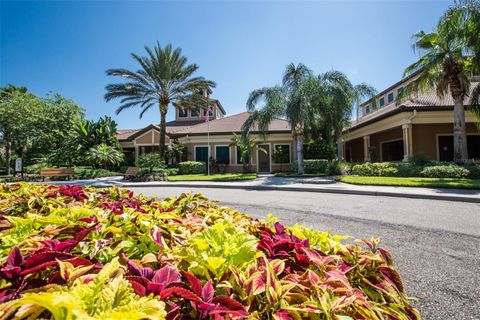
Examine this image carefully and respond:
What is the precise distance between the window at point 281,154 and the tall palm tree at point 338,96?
6.10m

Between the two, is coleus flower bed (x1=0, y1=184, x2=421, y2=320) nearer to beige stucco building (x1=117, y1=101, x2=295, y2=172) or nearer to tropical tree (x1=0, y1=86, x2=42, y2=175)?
beige stucco building (x1=117, y1=101, x2=295, y2=172)

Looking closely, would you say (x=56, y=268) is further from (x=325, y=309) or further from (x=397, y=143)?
(x=397, y=143)

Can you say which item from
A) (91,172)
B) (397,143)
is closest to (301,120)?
(397,143)

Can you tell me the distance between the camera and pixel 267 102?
18.9 metres

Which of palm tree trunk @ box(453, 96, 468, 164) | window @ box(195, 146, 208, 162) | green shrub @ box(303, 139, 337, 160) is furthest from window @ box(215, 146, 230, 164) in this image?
palm tree trunk @ box(453, 96, 468, 164)

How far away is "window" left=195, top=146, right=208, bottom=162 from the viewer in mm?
25797

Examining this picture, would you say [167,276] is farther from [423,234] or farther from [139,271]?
[423,234]

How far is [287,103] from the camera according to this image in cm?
1745

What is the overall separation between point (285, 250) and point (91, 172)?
2536 centimetres

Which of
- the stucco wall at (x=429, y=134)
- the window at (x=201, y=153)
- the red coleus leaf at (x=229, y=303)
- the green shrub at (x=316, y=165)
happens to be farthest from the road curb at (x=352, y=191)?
the stucco wall at (x=429, y=134)

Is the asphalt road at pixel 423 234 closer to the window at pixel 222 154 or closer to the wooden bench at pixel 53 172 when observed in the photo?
the window at pixel 222 154

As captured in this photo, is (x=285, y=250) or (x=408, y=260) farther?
(x=408, y=260)

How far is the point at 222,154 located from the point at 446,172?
1768cm

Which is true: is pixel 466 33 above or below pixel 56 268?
above
